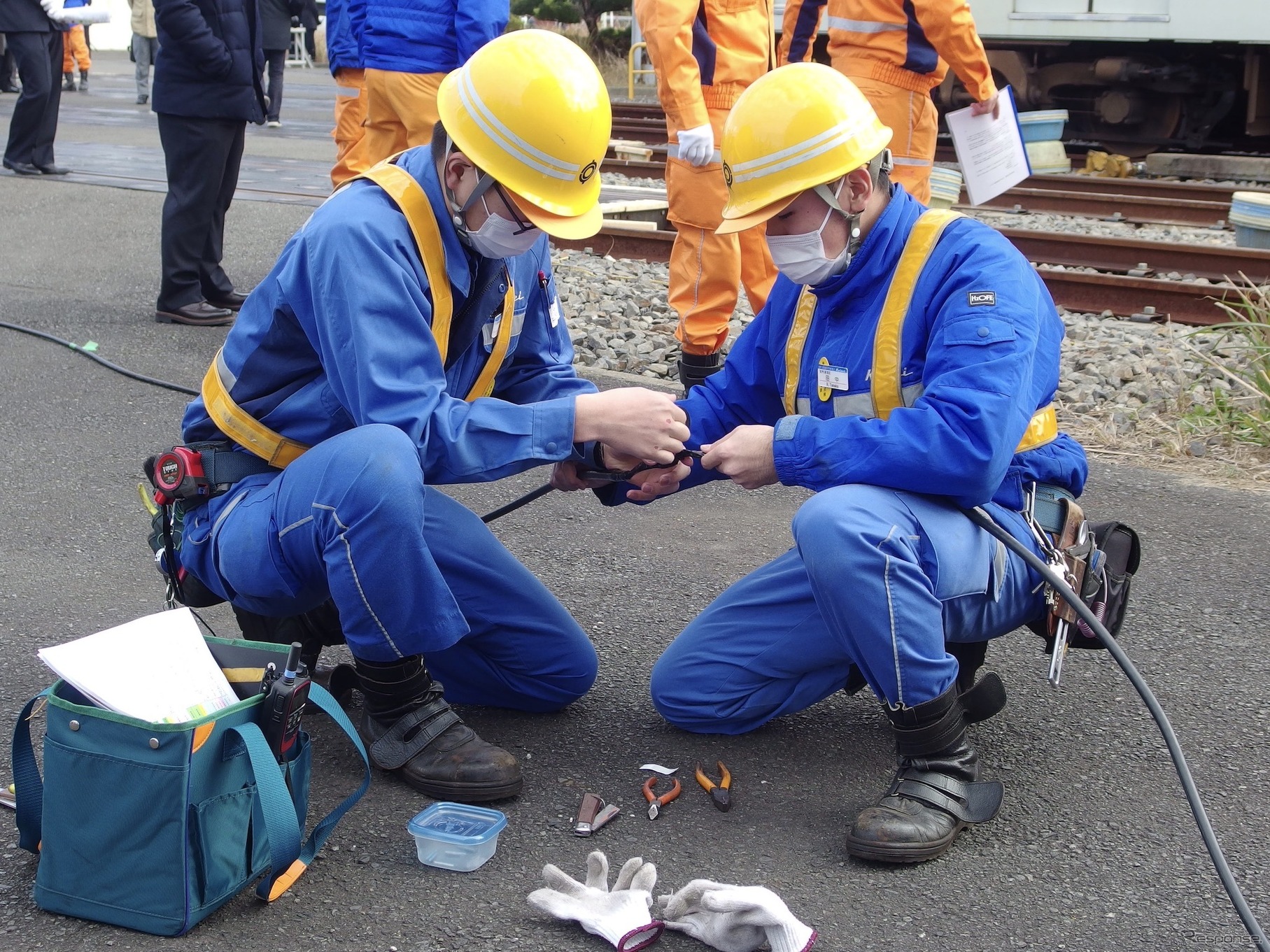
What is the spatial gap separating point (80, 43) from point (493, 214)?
23.5m

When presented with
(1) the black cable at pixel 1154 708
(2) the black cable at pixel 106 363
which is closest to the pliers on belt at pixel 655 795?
(1) the black cable at pixel 1154 708

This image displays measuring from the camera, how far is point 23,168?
38.0ft

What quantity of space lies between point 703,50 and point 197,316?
3.15 metres

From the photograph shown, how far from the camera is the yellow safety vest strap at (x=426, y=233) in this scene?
9.84ft

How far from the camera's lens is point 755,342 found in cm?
346

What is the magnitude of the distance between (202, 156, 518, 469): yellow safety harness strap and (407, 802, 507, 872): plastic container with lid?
88 centimetres

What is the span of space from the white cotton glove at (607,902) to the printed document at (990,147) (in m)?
4.67

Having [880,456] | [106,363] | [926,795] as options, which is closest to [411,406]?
[880,456]

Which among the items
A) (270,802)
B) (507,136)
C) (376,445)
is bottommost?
(270,802)

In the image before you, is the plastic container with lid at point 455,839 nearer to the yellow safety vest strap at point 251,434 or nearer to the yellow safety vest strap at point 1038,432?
the yellow safety vest strap at point 251,434

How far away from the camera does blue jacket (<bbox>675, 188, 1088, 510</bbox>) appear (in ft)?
9.21

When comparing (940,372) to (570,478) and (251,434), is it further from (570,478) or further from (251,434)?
(251,434)

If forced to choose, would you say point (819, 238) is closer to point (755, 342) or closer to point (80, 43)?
point (755, 342)

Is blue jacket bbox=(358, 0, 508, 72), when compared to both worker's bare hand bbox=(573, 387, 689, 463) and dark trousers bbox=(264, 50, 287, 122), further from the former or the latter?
dark trousers bbox=(264, 50, 287, 122)
